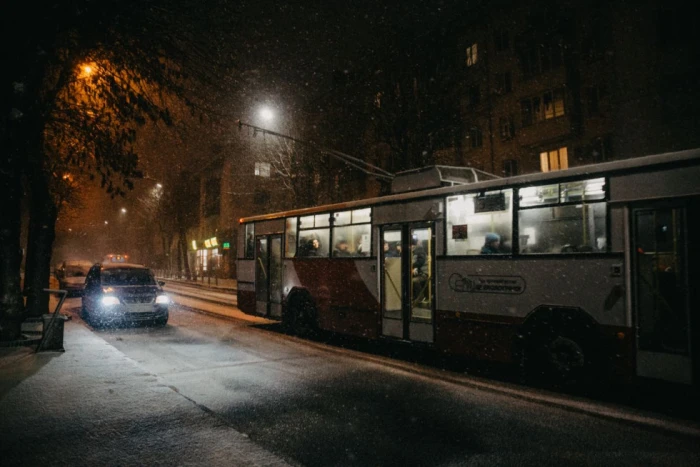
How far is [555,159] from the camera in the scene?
25875 millimetres

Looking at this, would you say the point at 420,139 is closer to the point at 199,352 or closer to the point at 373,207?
the point at 373,207

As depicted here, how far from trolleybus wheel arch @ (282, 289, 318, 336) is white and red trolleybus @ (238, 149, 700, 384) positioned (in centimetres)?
73

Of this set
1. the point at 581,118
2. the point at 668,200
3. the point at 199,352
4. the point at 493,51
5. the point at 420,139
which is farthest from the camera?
the point at 493,51

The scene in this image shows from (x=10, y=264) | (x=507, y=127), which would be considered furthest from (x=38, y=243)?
(x=507, y=127)

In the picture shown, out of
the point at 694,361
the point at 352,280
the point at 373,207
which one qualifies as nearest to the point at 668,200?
the point at 694,361

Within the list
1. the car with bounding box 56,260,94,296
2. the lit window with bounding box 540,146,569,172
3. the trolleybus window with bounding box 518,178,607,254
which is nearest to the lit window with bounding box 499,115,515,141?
the lit window with bounding box 540,146,569,172

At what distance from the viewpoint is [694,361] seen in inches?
227

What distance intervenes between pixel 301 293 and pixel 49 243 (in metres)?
8.33

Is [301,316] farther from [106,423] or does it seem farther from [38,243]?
[38,243]

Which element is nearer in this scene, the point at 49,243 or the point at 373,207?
the point at 373,207

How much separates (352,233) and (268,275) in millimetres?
3888

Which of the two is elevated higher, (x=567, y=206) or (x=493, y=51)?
(x=493, y=51)

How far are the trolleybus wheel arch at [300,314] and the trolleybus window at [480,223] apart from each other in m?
4.51

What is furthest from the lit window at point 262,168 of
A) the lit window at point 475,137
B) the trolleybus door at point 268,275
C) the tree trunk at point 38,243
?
the trolleybus door at point 268,275
